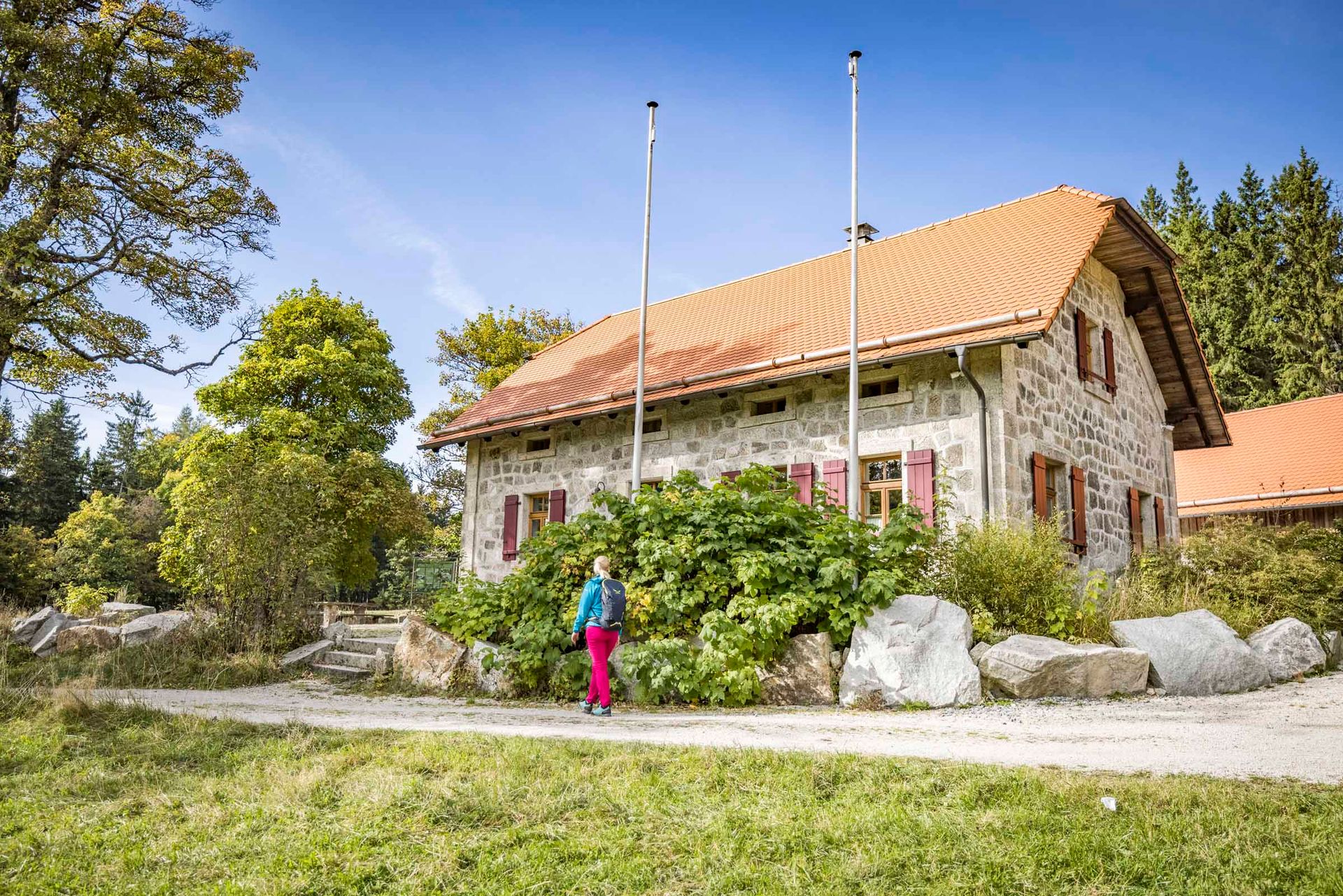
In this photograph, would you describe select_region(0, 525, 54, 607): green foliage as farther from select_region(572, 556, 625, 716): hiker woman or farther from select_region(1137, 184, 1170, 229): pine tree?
select_region(1137, 184, 1170, 229): pine tree

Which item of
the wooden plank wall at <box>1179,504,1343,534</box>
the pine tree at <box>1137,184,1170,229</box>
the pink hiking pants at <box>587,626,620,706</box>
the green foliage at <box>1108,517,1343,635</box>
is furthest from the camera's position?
the pine tree at <box>1137,184,1170,229</box>

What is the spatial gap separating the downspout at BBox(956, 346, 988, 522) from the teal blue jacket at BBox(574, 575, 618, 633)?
18.5 feet

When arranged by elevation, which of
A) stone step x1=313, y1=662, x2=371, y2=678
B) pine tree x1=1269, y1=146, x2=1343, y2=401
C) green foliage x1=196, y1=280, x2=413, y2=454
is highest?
pine tree x1=1269, y1=146, x2=1343, y2=401

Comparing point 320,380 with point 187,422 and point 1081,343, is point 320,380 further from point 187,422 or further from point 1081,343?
point 187,422

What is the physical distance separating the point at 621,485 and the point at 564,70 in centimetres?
744

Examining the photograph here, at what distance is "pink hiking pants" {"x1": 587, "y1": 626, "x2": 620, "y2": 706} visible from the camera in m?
8.11

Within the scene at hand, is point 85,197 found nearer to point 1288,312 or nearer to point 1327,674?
point 1327,674

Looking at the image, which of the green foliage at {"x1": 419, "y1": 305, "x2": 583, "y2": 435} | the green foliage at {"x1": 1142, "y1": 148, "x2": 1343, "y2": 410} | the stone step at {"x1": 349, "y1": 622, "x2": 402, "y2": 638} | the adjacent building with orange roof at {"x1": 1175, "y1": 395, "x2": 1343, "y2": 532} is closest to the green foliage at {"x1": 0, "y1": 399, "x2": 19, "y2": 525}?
the green foliage at {"x1": 419, "y1": 305, "x2": 583, "y2": 435}

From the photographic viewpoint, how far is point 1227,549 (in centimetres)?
1180

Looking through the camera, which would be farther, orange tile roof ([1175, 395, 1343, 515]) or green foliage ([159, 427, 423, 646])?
orange tile roof ([1175, 395, 1343, 515])

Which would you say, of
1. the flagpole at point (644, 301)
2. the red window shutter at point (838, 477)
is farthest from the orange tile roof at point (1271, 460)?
the flagpole at point (644, 301)

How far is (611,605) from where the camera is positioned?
8.30m

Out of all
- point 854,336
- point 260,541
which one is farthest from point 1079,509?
point 260,541

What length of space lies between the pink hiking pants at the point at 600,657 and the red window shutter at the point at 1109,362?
1060cm
